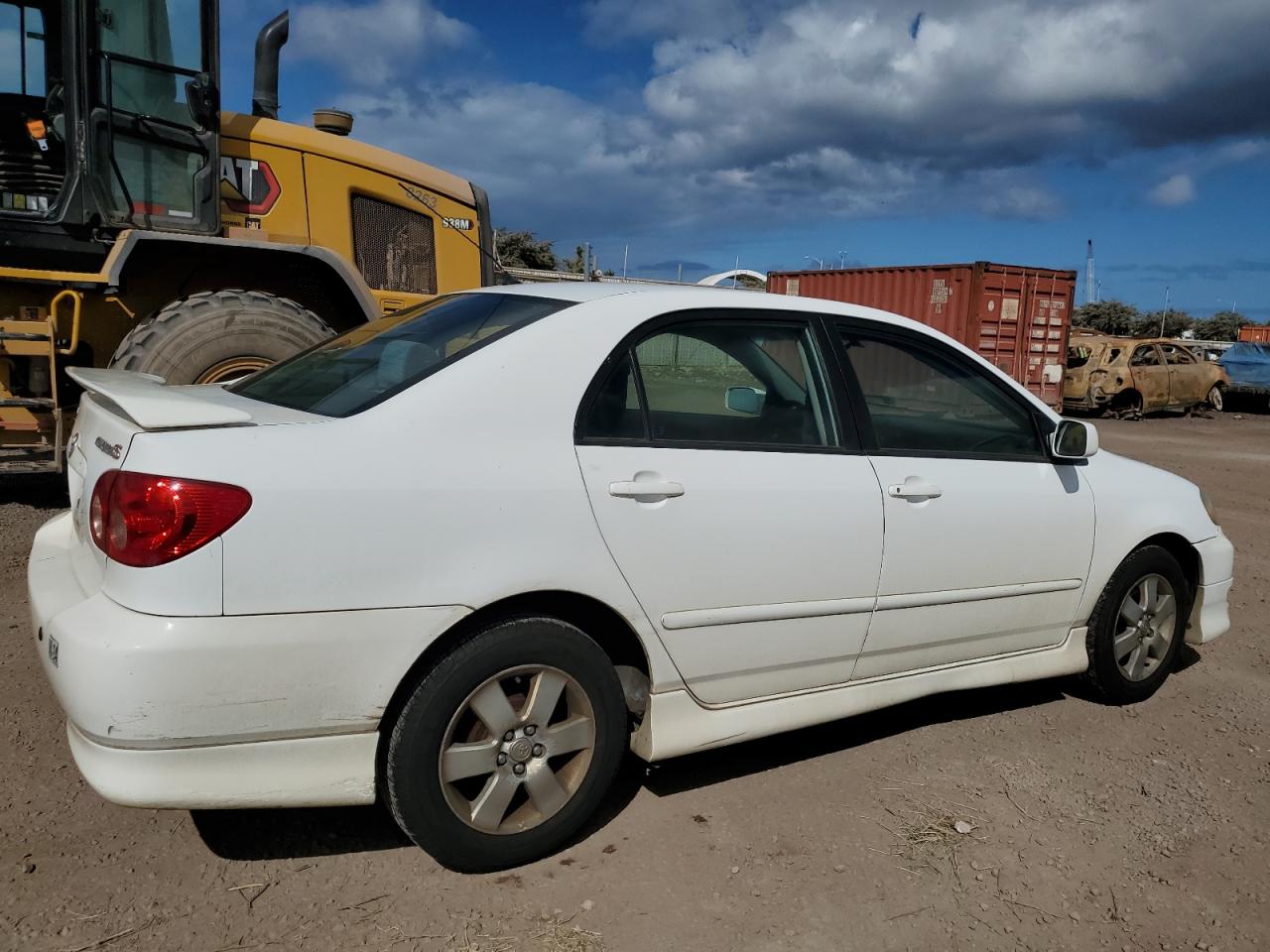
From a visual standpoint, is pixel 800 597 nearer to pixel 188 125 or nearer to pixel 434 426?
pixel 434 426

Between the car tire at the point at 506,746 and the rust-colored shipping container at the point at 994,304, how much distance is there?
15.7 metres

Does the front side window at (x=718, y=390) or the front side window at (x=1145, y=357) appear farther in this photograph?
the front side window at (x=1145, y=357)

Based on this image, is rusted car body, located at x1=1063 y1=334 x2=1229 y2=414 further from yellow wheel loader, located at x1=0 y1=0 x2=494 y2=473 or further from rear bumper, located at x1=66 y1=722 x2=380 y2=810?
rear bumper, located at x1=66 y1=722 x2=380 y2=810

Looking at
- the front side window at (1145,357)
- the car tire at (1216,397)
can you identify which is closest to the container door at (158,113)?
the front side window at (1145,357)

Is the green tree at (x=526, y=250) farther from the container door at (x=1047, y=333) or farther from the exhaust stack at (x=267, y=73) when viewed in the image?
the exhaust stack at (x=267, y=73)

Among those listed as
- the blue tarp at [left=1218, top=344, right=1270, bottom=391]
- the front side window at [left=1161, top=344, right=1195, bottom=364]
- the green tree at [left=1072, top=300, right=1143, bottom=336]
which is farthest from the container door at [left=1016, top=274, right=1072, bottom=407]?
the green tree at [left=1072, top=300, right=1143, bottom=336]

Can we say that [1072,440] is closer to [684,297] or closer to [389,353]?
[684,297]

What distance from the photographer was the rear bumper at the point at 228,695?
7.73 feet

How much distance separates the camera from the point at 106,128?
5.76m

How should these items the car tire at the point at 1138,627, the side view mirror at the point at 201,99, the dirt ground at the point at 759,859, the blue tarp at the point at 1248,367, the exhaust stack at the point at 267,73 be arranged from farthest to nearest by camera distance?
the blue tarp at the point at 1248,367, the exhaust stack at the point at 267,73, the side view mirror at the point at 201,99, the car tire at the point at 1138,627, the dirt ground at the point at 759,859

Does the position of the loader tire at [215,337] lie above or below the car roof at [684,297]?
below

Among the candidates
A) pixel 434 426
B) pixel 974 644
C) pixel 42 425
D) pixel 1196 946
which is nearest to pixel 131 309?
pixel 42 425

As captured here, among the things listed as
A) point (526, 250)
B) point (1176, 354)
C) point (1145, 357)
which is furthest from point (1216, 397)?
point (526, 250)

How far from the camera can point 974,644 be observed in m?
3.84
